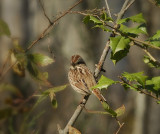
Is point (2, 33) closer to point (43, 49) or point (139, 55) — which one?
point (43, 49)

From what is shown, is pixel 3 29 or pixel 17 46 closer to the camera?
pixel 3 29

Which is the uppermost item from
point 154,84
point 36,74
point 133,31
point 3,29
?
point 3,29

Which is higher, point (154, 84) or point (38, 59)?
point (38, 59)

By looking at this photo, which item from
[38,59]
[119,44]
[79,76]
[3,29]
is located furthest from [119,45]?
[79,76]

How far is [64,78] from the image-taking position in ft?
33.3

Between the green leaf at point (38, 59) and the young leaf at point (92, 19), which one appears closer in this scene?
the green leaf at point (38, 59)

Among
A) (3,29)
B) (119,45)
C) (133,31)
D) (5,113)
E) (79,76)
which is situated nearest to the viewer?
(5,113)

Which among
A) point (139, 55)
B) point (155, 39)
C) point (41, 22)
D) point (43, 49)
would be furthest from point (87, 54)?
point (155, 39)

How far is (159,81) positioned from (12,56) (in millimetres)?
763

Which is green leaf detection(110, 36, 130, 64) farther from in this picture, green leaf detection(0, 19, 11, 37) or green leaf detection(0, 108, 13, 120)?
green leaf detection(0, 108, 13, 120)

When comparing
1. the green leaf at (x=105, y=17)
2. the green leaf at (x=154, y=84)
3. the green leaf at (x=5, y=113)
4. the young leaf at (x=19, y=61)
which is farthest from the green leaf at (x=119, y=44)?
the green leaf at (x=5, y=113)

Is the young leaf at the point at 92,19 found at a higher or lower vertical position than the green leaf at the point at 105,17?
higher

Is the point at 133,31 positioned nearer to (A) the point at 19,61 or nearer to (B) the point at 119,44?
(B) the point at 119,44

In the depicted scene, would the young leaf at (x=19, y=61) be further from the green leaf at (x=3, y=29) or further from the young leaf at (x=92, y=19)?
the young leaf at (x=92, y=19)
